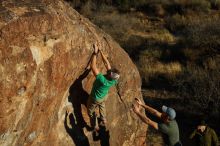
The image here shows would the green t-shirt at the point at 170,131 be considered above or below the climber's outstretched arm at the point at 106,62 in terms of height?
below

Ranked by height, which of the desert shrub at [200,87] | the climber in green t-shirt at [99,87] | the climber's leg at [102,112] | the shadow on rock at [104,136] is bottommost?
the desert shrub at [200,87]

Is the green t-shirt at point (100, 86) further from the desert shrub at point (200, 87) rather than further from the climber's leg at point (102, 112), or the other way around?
the desert shrub at point (200, 87)

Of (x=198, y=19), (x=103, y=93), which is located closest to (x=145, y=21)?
(x=198, y=19)

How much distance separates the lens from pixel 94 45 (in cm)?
682

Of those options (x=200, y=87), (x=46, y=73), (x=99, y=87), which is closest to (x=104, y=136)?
(x=99, y=87)

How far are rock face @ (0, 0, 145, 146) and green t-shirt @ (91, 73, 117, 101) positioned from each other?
0.36m

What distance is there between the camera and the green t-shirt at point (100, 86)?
20.8ft

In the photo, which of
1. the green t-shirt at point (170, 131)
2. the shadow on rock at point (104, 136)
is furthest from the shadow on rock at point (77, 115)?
the green t-shirt at point (170, 131)

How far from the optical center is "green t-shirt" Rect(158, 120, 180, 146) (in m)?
6.16

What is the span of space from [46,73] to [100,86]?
2.97 feet

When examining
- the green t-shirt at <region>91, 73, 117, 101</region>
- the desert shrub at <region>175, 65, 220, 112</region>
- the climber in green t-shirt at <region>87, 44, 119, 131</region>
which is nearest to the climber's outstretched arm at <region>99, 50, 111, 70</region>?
the climber in green t-shirt at <region>87, 44, 119, 131</region>

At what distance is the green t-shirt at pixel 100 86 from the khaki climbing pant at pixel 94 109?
107 mm

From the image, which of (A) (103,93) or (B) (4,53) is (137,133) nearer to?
(A) (103,93)

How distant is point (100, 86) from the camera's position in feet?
21.1
